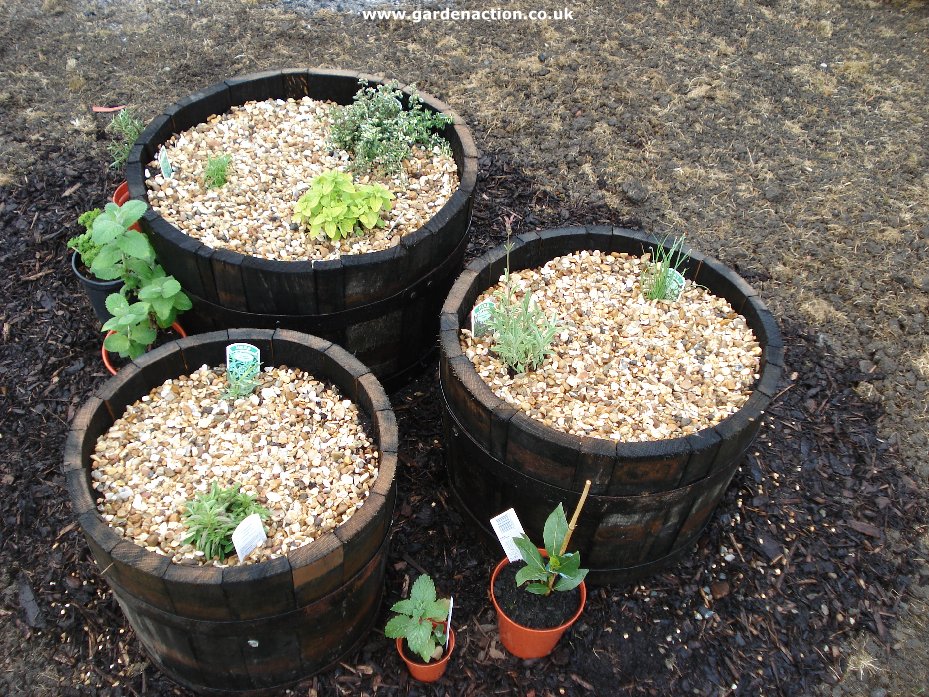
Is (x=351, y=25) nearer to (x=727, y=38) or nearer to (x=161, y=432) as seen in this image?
(x=727, y=38)

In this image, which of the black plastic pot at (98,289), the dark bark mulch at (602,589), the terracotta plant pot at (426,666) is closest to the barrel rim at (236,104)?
the black plastic pot at (98,289)

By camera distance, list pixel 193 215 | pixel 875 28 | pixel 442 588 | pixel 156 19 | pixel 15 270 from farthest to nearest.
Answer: pixel 875 28, pixel 156 19, pixel 15 270, pixel 193 215, pixel 442 588

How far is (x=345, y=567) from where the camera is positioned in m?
2.91

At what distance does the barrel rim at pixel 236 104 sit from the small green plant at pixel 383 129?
0.11 metres

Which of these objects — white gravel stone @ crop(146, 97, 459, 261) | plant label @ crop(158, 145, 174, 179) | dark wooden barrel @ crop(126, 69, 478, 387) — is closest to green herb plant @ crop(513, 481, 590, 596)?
dark wooden barrel @ crop(126, 69, 478, 387)

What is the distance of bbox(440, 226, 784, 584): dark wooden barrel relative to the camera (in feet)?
10.2

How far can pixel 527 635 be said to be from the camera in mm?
3260

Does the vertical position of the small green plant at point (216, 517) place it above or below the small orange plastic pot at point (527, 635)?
above

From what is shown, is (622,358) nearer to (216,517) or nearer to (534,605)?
(534,605)

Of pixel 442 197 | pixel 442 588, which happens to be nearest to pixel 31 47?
pixel 442 197

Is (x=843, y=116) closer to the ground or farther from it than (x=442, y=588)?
farther from it

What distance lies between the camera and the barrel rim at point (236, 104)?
371 centimetres

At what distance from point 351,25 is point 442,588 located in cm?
578

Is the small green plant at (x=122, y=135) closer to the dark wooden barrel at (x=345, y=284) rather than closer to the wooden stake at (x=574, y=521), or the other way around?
the dark wooden barrel at (x=345, y=284)
